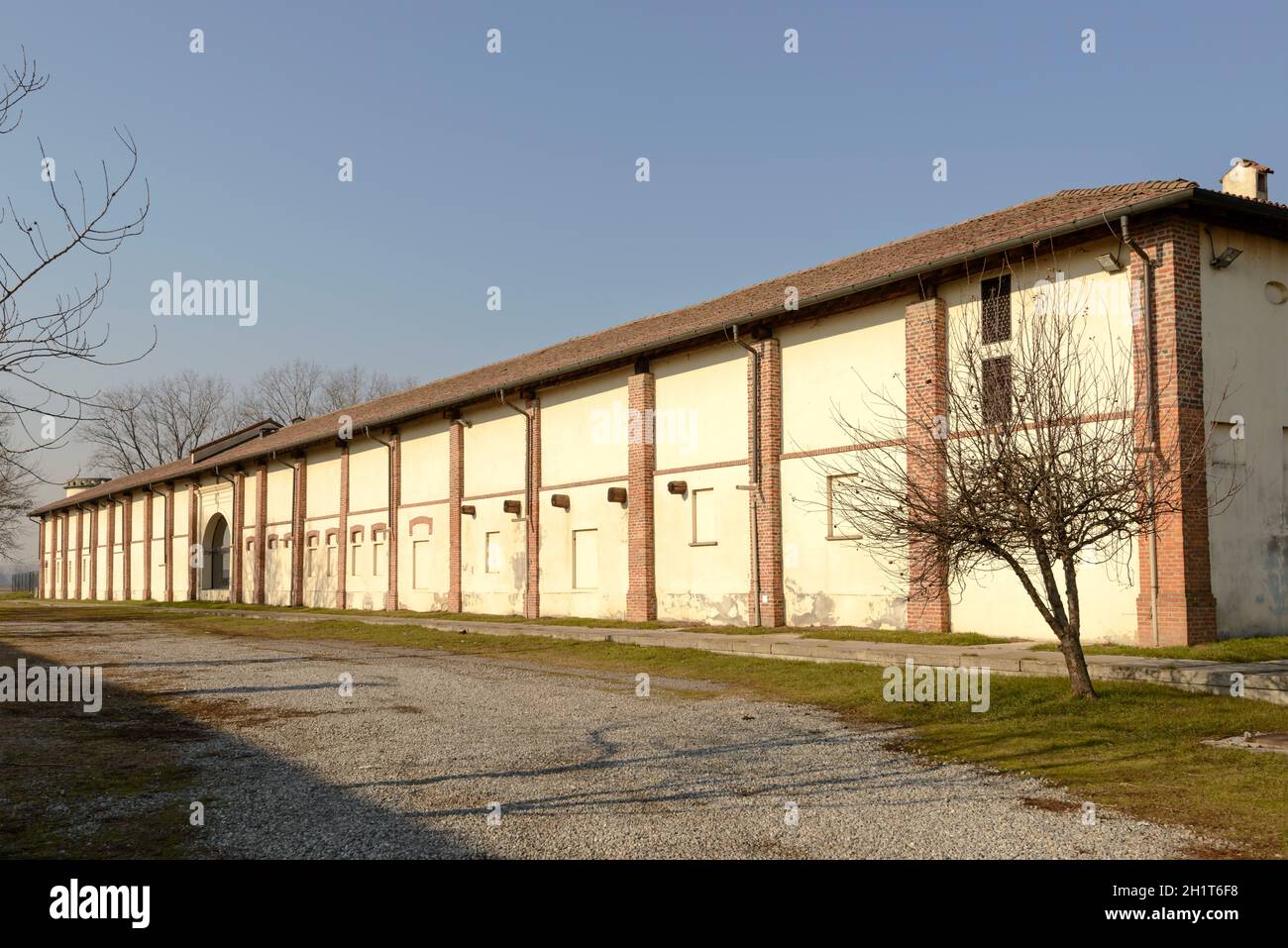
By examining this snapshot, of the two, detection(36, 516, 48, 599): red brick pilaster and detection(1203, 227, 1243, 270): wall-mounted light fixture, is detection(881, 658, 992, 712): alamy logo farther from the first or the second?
detection(36, 516, 48, 599): red brick pilaster

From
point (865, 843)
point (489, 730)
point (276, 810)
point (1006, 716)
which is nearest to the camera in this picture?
point (865, 843)

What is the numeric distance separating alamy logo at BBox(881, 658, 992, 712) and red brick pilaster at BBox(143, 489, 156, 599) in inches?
1750

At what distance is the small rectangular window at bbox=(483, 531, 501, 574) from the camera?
86.9 feet

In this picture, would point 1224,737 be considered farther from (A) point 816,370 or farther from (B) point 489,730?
(A) point 816,370

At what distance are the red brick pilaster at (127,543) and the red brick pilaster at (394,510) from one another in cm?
2781

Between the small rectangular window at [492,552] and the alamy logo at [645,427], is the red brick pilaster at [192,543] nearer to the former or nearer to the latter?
the small rectangular window at [492,552]

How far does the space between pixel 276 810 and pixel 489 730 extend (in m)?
3.35

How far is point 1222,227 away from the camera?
560 inches

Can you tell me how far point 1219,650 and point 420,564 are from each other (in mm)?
21882

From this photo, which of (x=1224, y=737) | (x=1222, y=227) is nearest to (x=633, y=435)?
(x=1222, y=227)

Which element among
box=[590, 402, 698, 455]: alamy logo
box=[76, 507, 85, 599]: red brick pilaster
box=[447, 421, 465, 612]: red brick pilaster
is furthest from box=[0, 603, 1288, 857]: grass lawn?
box=[76, 507, 85, 599]: red brick pilaster

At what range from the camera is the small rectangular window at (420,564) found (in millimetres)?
29328

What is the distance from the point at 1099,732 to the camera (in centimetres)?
905
